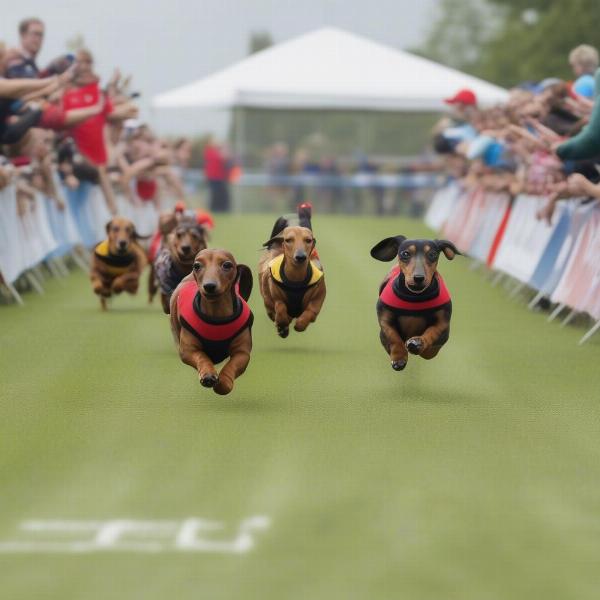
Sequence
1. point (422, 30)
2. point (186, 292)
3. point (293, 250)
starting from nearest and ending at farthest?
1. point (186, 292)
2. point (293, 250)
3. point (422, 30)

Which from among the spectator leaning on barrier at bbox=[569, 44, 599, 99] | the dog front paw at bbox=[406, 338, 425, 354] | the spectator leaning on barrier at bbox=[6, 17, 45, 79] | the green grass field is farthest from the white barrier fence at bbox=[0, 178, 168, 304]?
the dog front paw at bbox=[406, 338, 425, 354]

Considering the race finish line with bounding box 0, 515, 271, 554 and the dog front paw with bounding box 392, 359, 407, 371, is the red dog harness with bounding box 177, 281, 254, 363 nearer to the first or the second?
the dog front paw with bounding box 392, 359, 407, 371

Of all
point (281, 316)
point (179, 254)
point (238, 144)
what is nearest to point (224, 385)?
point (281, 316)

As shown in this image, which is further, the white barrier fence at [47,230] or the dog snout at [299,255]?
the white barrier fence at [47,230]

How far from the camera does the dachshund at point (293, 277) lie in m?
10.7

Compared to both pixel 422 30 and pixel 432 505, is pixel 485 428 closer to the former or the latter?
pixel 432 505

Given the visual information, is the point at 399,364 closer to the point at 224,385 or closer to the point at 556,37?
the point at 224,385

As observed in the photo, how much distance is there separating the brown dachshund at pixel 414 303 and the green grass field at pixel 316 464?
0.33 meters

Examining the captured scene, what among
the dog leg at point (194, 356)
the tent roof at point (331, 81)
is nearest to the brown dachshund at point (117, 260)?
the dog leg at point (194, 356)

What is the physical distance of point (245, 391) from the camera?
9.62m

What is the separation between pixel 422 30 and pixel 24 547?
105 metres

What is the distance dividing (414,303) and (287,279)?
172cm

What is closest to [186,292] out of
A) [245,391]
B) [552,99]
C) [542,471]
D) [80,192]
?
[245,391]

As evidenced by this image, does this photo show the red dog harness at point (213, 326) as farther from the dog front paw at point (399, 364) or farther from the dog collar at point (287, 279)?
the dog collar at point (287, 279)
